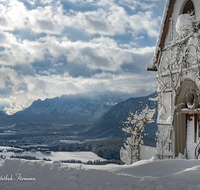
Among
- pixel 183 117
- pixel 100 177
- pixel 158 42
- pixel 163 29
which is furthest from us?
pixel 158 42

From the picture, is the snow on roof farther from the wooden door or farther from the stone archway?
the wooden door

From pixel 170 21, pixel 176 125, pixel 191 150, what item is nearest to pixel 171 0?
pixel 170 21

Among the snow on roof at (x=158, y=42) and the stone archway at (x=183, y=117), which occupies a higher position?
the snow on roof at (x=158, y=42)

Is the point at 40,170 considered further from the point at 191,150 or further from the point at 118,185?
the point at 191,150

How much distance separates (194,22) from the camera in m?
8.95

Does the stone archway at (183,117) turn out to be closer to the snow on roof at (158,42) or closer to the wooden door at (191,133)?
the wooden door at (191,133)

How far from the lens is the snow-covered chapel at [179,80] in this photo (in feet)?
31.1

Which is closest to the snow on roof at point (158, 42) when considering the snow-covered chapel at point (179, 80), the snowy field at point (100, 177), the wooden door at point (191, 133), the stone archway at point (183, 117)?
the snow-covered chapel at point (179, 80)

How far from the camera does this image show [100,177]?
17.3 ft

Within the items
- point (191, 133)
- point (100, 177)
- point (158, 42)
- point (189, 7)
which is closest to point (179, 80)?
point (191, 133)

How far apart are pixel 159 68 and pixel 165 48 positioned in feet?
3.77

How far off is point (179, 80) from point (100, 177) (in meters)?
7.03

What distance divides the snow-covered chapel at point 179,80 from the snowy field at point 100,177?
4.55 m

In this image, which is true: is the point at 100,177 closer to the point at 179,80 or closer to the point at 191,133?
the point at 191,133
